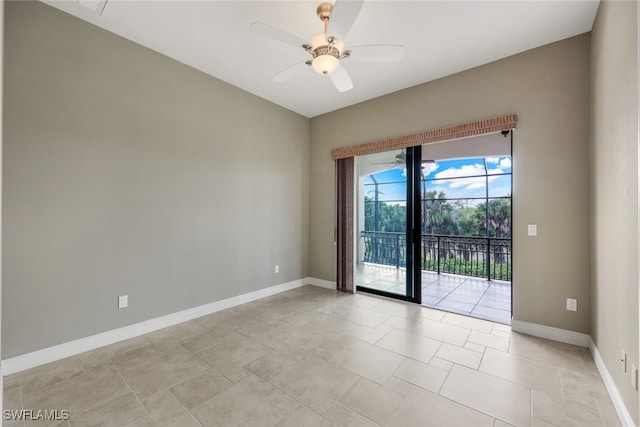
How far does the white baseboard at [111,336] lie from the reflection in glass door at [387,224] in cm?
180

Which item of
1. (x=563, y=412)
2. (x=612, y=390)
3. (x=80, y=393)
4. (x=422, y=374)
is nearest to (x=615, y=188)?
(x=612, y=390)

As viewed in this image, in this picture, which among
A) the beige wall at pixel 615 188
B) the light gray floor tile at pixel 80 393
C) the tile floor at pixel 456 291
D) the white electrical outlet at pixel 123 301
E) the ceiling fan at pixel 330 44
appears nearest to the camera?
the beige wall at pixel 615 188

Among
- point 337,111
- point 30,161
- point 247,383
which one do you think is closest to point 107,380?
point 247,383

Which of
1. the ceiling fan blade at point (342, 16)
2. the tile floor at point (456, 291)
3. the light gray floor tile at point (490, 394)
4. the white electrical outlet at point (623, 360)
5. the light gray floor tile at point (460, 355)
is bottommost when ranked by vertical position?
the light gray floor tile at point (490, 394)

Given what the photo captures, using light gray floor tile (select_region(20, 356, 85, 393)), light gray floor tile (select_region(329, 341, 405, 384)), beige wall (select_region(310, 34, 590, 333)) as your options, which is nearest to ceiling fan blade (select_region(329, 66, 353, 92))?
beige wall (select_region(310, 34, 590, 333))

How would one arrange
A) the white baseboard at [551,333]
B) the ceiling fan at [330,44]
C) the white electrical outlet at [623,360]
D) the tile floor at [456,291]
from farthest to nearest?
the tile floor at [456,291] → the white baseboard at [551,333] → the ceiling fan at [330,44] → the white electrical outlet at [623,360]

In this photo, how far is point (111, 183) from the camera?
8.61 ft

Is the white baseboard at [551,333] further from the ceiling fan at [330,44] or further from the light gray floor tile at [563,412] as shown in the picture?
the ceiling fan at [330,44]

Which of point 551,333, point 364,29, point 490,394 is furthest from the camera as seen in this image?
point 551,333

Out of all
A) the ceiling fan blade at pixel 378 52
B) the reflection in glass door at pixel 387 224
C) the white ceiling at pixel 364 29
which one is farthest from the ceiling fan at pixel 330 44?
the reflection in glass door at pixel 387 224

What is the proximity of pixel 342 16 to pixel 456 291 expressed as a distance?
424 centimetres

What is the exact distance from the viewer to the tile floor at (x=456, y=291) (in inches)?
140

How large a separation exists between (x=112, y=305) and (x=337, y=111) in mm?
3942

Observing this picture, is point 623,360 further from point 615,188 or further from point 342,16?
point 342,16
